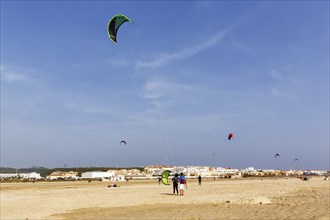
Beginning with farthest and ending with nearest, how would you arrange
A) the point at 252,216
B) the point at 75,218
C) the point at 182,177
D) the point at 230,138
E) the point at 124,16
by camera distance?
the point at 230,138, the point at 182,177, the point at 124,16, the point at 75,218, the point at 252,216

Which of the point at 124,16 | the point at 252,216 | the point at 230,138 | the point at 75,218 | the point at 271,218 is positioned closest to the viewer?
the point at 271,218

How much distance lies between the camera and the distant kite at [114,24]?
62.6 feet

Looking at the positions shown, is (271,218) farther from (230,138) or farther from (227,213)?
(230,138)

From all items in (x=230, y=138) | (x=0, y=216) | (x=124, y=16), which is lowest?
(x=0, y=216)

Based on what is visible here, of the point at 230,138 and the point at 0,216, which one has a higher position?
the point at 230,138

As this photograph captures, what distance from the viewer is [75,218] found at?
1348 centimetres

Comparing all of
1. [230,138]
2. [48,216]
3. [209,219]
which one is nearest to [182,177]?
[48,216]

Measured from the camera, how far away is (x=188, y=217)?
12.2m

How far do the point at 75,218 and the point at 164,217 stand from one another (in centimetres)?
346

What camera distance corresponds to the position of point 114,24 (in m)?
19.7

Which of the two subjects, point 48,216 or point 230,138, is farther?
point 230,138

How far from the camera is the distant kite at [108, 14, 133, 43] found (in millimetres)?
19078

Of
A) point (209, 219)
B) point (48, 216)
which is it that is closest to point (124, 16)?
point (48, 216)

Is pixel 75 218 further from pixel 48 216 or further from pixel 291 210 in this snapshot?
pixel 291 210
